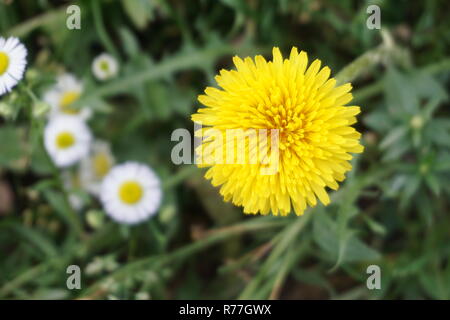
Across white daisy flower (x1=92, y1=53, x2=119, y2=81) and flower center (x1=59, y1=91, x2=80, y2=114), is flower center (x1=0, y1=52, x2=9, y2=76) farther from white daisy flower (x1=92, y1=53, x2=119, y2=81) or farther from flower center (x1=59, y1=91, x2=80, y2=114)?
flower center (x1=59, y1=91, x2=80, y2=114)

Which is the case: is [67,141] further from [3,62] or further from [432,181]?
[432,181]

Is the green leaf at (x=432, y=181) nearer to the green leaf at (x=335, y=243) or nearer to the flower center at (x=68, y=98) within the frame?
the green leaf at (x=335, y=243)

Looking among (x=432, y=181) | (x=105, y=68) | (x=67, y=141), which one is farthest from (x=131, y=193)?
(x=432, y=181)

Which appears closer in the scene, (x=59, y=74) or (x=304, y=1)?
(x=304, y=1)
